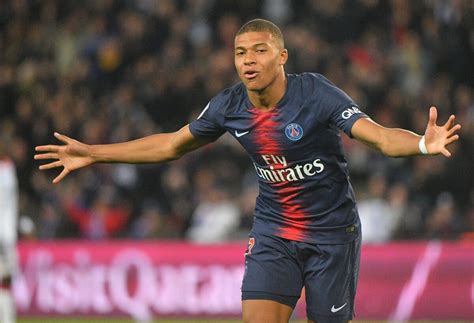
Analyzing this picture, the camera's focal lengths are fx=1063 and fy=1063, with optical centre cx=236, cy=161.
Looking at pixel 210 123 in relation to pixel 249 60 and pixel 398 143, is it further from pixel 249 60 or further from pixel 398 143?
pixel 398 143

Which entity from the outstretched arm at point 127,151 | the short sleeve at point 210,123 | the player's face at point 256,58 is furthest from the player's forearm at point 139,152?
the player's face at point 256,58

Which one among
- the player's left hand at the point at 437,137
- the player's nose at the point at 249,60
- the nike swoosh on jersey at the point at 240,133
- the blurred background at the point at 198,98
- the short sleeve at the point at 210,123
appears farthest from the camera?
the blurred background at the point at 198,98

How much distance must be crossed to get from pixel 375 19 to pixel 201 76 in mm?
2733

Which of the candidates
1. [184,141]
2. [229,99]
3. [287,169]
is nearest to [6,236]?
[184,141]

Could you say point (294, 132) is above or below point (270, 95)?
below

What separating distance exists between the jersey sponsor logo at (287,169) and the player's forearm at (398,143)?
0.56m

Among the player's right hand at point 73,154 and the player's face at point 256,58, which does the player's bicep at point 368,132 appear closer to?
the player's face at point 256,58

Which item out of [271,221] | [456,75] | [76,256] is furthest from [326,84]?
[456,75]

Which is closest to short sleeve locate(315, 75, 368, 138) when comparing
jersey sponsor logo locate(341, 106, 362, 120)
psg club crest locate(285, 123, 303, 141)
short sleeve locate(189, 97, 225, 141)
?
jersey sponsor logo locate(341, 106, 362, 120)

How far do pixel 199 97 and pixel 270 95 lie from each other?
9.45 metres

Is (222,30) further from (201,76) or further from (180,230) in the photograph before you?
(180,230)

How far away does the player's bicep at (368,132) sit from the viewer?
19.2 ft

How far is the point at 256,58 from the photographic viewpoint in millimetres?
6219

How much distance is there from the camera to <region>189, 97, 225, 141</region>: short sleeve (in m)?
6.57
